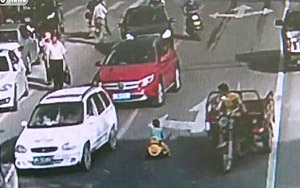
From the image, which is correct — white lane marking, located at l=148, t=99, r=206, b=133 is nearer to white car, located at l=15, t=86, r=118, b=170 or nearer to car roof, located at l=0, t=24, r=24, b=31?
white car, located at l=15, t=86, r=118, b=170

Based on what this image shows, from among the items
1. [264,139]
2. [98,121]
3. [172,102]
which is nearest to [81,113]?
[98,121]

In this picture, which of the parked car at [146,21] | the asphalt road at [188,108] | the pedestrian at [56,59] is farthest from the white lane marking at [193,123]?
the pedestrian at [56,59]

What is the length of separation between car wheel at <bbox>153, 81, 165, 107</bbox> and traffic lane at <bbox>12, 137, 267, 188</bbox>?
18 cm

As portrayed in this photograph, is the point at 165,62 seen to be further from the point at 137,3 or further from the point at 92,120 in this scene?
the point at 92,120

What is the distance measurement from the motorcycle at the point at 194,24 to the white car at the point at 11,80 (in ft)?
2.60

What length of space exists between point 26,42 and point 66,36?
189 millimetres

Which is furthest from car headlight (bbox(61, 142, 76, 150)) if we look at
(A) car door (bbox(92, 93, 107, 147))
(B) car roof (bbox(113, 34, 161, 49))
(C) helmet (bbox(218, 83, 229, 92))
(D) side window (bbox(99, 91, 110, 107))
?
(C) helmet (bbox(218, 83, 229, 92))

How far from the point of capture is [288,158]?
4.99 m

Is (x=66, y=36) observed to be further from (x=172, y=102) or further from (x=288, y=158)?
(x=288, y=158)

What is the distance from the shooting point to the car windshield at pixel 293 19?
16.4ft

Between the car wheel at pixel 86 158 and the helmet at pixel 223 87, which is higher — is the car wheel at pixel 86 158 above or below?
below

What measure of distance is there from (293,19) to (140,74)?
76cm

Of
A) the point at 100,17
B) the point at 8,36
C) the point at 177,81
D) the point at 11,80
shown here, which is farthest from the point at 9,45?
the point at 177,81

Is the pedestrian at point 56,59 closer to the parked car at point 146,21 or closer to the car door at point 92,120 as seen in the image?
the car door at point 92,120
